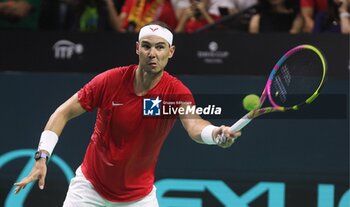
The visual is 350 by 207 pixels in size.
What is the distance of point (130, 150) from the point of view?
5879 mm

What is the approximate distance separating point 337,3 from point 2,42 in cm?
290

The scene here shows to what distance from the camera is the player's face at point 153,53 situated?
18.9 ft

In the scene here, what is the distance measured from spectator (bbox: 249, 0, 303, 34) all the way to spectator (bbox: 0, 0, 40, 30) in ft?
6.54

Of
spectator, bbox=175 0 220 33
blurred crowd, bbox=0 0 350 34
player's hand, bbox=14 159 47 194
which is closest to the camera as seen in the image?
player's hand, bbox=14 159 47 194

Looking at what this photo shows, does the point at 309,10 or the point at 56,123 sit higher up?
the point at 309,10

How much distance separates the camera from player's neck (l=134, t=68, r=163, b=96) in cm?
586

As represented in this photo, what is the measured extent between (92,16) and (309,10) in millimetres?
1943

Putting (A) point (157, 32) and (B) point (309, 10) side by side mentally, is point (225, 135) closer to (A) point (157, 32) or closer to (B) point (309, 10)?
(A) point (157, 32)

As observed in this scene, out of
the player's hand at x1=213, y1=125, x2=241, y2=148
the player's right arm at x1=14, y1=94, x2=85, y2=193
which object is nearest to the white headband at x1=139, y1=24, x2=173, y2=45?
the player's right arm at x1=14, y1=94, x2=85, y2=193

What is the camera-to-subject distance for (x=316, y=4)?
307 inches

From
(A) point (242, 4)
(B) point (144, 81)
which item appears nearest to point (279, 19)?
(A) point (242, 4)

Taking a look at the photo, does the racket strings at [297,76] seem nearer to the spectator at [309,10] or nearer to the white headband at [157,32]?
the white headband at [157,32]

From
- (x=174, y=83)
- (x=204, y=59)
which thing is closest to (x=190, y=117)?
(x=174, y=83)

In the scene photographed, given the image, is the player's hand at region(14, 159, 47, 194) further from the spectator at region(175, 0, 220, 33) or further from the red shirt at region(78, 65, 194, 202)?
the spectator at region(175, 0, 220, 33)
